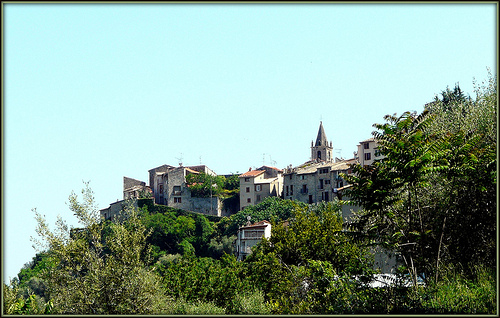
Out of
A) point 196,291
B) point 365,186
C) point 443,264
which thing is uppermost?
point 365,186

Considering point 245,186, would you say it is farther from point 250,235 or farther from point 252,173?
point 250,235

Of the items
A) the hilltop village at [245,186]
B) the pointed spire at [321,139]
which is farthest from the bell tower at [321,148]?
the hilltop village at [245,186]

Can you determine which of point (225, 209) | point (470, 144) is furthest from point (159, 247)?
point (470, 144)

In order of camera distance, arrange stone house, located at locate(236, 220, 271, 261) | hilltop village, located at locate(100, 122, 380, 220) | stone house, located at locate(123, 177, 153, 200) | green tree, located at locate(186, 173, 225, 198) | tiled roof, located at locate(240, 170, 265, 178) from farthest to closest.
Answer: stone house, located at locate(123, 177, 153, 200)
green tree, located at locate(186, 173, 225, 198)
tiled roof, located at locate(240, 170, 265, 178)
hilltop village, located at locate(100, 122, 380, 220)
stone house, located at locate(236, 220, 271, 261)

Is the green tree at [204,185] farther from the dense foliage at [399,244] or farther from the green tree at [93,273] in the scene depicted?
the green tree at [93,273]

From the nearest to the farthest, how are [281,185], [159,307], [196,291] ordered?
[159,307], [196,291], [281,185]

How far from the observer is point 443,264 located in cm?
1747

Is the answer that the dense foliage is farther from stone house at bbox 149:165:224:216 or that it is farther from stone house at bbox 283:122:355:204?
stone house at bbox 149:165:224:216

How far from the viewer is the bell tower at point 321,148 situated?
401ft

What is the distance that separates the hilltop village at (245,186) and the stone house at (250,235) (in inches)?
787

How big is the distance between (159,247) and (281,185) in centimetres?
2401

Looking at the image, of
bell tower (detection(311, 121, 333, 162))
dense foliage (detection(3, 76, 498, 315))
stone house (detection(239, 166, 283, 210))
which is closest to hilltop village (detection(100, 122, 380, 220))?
stone house (detection(239, 166, 283, 210))

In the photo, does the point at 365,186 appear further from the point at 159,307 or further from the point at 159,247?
the point at 159,247

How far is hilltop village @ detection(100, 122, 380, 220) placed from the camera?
3504 inches
